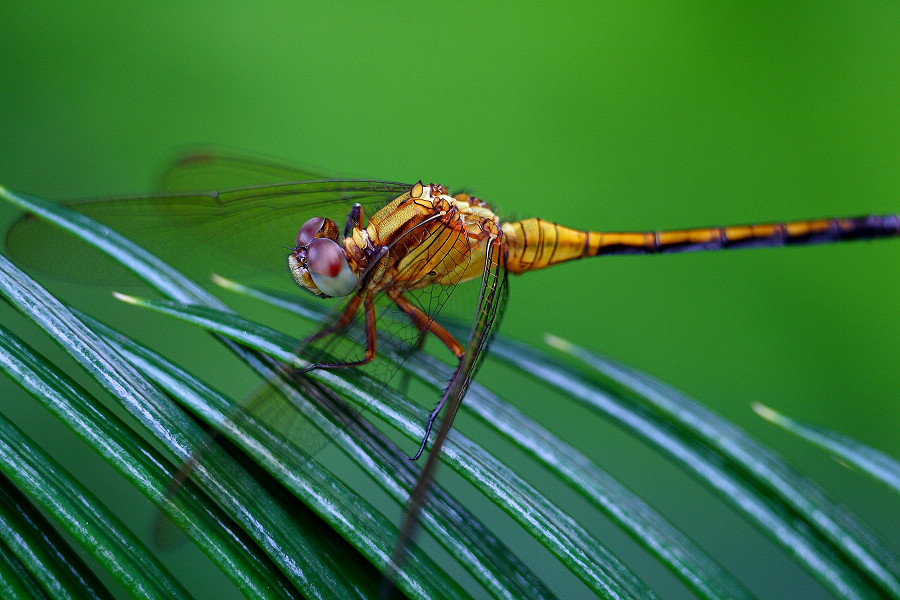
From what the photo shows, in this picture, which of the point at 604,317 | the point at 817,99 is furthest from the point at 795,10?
the point at 604,317

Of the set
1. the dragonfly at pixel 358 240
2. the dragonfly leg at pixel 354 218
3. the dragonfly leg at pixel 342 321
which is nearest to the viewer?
the dragonfly leg at pixel 342 321

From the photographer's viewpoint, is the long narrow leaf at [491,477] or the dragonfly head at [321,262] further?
the dragonfly head at [321,262]

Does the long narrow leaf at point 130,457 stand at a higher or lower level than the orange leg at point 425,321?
lower

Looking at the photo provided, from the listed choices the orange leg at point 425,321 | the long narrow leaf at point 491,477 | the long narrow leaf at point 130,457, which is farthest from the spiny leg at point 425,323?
the long narrow leaf at point 130,457

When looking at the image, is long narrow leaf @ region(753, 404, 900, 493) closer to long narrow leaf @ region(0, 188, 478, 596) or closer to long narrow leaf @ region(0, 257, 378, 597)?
long narrow leaf @ region(0, 188, 478, 596)

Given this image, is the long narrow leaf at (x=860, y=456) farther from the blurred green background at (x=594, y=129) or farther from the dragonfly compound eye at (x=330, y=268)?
the blurred green background at (x=594, y=129)

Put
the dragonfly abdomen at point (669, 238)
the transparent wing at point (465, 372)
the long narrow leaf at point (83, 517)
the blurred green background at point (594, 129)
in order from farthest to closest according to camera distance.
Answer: the blurred green background at point (594, 129)
the dragonfly abdomen at point (669, 238)
the transparent wing at point (465, 372)
the long narrow leaf at point (83, 517)

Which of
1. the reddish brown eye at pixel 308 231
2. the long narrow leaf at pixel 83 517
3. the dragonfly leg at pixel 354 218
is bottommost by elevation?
the long narrow leaf at pixel 83 517

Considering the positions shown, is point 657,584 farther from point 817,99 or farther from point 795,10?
point 795,10

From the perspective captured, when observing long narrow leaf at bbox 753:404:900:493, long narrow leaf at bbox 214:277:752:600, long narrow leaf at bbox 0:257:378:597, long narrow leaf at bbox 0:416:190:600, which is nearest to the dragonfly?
long narrow leaf at bbox 214:277:752:600
